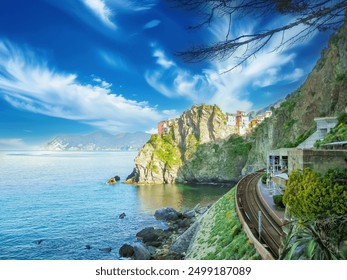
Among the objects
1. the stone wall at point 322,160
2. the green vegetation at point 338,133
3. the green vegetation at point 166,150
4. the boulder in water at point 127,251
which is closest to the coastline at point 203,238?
the boulder in water at point 127,251

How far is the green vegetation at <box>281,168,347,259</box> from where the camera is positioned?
509 cm

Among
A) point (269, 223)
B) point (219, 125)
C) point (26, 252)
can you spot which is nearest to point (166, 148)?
point (219, 125)

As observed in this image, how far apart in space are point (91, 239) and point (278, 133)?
91.4 ft

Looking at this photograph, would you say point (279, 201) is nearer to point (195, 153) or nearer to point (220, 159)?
point (220, 159)

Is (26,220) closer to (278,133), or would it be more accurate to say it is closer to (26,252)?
(26,252)

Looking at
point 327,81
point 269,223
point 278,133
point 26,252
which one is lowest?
point 26,252

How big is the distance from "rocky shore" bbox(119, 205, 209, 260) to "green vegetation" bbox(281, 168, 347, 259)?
11.5 metres

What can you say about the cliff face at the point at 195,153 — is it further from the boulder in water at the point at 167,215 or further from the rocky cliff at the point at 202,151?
the boulder in water at the point at 167,215

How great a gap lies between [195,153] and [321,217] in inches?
2331

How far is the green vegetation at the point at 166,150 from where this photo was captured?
65.9m

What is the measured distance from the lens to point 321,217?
18.2 feet

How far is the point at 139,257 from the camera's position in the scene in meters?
16.9

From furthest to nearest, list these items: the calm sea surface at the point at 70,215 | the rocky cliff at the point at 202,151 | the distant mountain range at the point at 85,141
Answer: the rocky cliff at the point at 202,151 → the calm sea surface at the point at 70,215 → the distant mountain range at the point at 85,141

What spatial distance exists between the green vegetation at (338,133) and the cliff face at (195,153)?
39.4 meters
